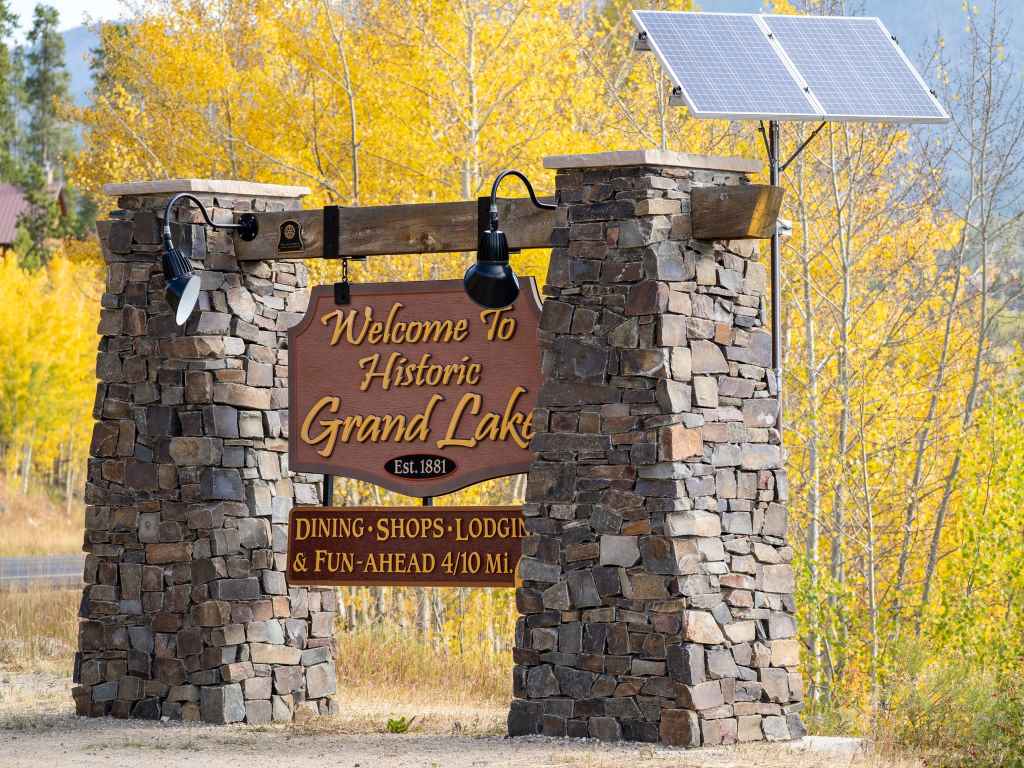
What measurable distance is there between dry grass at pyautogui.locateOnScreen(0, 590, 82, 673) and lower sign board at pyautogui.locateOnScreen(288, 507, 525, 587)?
14.3 ft

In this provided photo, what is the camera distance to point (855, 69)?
10.3 metres

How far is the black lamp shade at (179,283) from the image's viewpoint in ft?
30.4

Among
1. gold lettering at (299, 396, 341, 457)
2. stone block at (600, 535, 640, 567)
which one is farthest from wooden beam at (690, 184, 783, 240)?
gold lettering at (299, 396, 341, 457)

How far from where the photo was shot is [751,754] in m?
8.41

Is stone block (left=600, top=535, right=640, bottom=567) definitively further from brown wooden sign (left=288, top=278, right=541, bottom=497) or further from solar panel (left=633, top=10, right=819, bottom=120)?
solar panel (left=633, top=10, right=819, bottom=120)

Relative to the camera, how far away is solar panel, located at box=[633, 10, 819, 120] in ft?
30.7

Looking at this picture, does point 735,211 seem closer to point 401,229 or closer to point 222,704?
point 401,229

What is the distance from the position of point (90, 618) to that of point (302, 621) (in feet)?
5.02

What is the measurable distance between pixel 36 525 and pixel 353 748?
26446 mm

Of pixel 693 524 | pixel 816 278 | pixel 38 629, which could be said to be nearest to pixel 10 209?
pixel 38 629

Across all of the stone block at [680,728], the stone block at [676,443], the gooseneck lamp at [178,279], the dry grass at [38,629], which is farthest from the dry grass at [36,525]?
the stone block at [676,443]

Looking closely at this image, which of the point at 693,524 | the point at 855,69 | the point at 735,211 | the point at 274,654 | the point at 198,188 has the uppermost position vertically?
the point at 855,69

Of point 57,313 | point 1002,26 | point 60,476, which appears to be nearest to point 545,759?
point 1002,26

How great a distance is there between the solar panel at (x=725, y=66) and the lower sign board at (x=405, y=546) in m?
2.96
